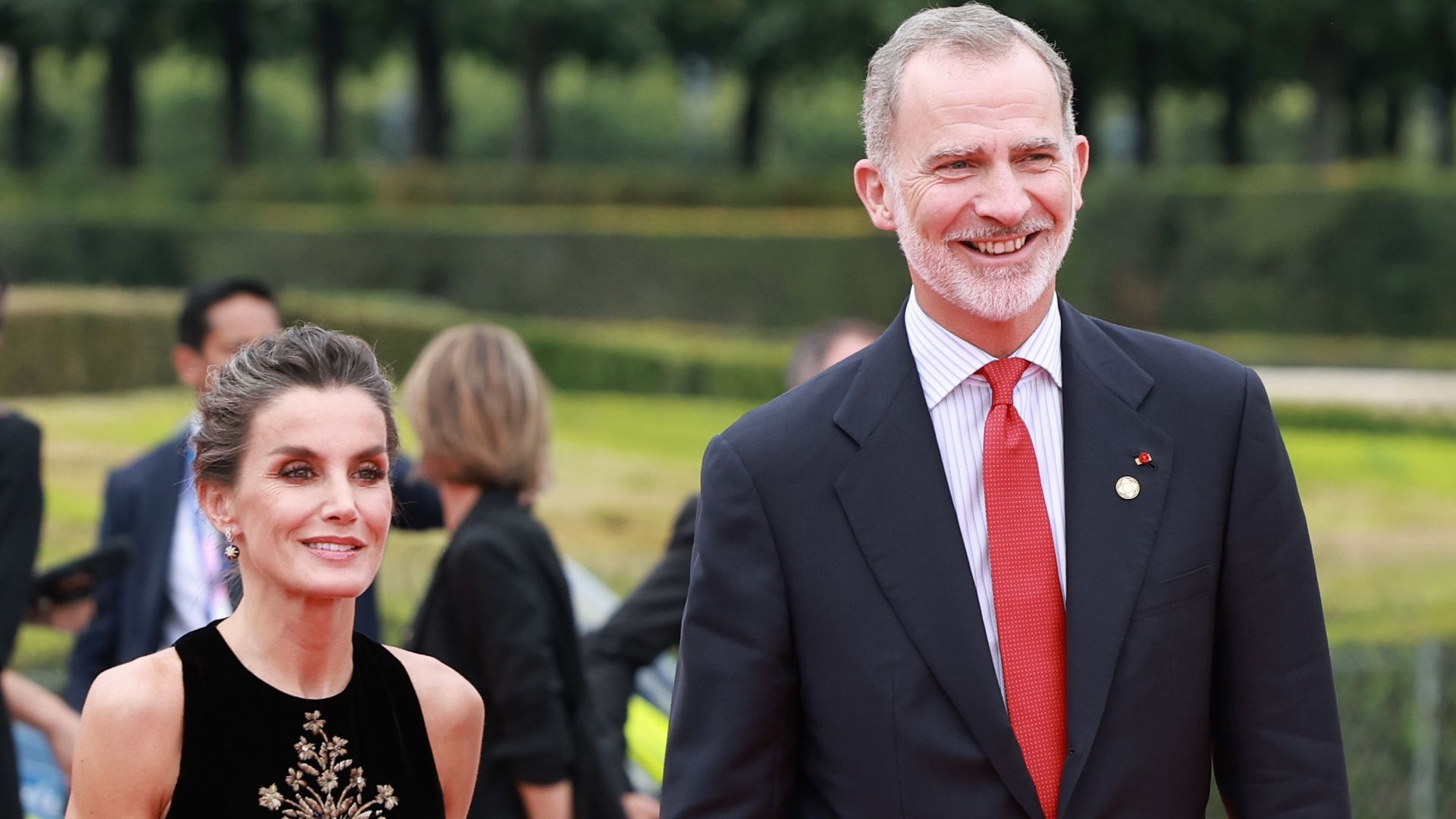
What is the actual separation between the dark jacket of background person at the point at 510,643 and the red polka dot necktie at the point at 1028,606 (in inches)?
65.8

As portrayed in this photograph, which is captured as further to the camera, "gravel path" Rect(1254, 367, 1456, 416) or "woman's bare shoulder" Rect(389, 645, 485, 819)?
"gravel path" Rect(1254, 367, 1456, 416)

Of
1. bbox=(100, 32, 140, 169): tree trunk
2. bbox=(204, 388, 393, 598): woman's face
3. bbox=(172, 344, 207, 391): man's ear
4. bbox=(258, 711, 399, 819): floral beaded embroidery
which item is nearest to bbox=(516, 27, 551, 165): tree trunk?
bbox=(100, 32, 140, 169): tree trunk

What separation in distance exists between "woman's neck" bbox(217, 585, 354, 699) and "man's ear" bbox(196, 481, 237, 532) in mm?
120

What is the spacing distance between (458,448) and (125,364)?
569 inches

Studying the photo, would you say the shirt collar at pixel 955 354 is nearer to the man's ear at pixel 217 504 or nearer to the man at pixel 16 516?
the man's ear at pixel 217 504

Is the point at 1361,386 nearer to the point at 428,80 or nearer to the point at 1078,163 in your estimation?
the point at 428,80

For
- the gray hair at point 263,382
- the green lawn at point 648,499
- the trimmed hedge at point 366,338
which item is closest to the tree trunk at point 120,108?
the trimmed hedge at point 366,338

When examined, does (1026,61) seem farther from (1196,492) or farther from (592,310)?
(592,310)

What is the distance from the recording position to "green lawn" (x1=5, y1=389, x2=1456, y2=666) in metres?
9.81

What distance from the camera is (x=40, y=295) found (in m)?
17.7

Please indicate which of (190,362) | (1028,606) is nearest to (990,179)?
(1028,606)

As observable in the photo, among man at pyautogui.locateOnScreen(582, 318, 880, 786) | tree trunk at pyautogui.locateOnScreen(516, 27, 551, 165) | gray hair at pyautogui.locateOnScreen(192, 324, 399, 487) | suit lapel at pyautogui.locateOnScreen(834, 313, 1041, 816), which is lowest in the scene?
man at pyautogui.locateOnScreen(582, 318, 880, 786)

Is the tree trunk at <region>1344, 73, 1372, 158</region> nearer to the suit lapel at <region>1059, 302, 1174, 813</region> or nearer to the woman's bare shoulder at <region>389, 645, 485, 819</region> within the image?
the suit lapel at <region>1059, 302, 1174, 813</region>

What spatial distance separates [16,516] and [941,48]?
242cm
